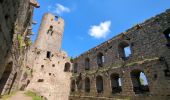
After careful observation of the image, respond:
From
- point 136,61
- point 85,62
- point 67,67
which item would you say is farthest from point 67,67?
point 136,61

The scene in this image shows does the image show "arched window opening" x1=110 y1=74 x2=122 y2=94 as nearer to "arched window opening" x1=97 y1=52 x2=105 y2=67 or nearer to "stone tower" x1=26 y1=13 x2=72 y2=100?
"arched window opening" x1=97 y1=52 x2=105 y2=67

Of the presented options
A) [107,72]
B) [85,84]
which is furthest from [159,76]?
[85,84]

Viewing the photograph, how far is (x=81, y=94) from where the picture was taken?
58.6 feet

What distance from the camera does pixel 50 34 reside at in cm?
2536

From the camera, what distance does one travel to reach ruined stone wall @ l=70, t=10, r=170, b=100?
9.92 m

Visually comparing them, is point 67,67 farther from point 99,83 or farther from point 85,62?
point 99,83

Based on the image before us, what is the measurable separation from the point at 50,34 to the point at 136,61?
703 inches

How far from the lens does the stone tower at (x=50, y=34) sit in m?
23.8

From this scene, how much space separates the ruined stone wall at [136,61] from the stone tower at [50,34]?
34.1 ft

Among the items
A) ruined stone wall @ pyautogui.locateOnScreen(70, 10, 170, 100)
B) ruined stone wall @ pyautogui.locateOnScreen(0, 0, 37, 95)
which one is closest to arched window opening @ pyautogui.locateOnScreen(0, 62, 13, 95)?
ruined stone wall @ pyautogui.locateOnScreen(0, 0, 37, 95)

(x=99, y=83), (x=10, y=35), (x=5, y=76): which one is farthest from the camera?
(x=99, y=83)

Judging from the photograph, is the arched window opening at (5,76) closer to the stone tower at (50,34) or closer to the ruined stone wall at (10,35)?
the ruined stone wall at (10,35)

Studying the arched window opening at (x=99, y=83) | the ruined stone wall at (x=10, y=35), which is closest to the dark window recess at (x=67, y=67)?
the arched window opening at (x=99, y=83)

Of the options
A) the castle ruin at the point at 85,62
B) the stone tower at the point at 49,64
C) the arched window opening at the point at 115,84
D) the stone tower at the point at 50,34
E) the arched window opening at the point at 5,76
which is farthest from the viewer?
the stone tower at the point at 50,34
